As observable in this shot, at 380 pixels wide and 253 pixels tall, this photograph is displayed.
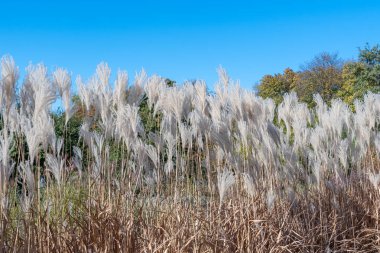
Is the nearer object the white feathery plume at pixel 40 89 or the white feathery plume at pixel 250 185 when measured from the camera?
the white feathery plume at pixel 40 89

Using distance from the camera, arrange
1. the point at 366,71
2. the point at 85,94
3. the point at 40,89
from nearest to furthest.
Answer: the point at 40,89, the point at 85,94, the point at 366,71

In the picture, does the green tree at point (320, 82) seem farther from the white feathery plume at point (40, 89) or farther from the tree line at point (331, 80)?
the white feathery plume at point (40, 89)

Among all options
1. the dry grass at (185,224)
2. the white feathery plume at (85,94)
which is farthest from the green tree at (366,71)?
the white feathery plume at (85,94)

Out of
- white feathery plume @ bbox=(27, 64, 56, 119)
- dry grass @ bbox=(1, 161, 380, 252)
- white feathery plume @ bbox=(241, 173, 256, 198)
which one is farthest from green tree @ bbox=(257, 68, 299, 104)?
white feathery plume @ bbox=(27, 64, 56, 119)

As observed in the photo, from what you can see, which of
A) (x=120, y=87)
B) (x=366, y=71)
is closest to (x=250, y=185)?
(x=120, y=87)

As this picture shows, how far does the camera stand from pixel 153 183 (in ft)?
13.0

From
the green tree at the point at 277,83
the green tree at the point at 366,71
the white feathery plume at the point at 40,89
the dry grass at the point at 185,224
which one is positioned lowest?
the dry grass at the point at 185,224

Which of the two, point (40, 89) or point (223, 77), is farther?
point (223, 77)

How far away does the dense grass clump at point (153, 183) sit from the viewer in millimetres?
2848

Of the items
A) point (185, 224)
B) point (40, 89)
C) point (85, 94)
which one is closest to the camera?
point (40, 89)

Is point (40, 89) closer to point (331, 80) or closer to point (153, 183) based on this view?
point (153, 183)

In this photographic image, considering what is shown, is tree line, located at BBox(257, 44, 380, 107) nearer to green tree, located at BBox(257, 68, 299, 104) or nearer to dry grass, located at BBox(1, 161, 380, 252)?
green tree, located at BBox(257, 68, 299, 104)

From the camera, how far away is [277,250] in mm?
3416

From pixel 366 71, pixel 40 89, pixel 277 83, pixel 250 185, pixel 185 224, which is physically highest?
pixel 277 83
